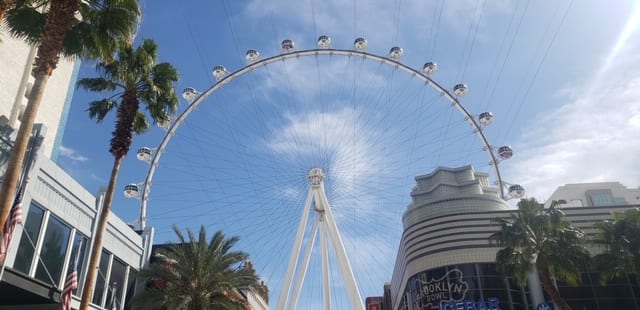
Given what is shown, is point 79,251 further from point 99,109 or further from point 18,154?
point 18,154

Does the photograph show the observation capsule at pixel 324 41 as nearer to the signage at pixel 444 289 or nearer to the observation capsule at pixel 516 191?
the observation capsule at pixel 516 191

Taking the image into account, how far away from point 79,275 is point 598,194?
117462 millimetres

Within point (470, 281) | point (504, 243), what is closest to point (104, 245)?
point (504, 243)

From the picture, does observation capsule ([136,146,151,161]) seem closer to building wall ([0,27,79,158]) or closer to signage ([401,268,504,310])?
building wall ([0,27,79,158])

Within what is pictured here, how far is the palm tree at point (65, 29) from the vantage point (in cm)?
1702

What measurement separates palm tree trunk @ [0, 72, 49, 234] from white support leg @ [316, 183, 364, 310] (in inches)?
1299

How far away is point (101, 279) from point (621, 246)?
1559 inches

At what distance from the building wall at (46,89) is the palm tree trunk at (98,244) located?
40.7 feet

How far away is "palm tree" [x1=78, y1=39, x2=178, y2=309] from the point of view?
81.3 ft

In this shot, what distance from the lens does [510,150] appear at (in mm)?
58719

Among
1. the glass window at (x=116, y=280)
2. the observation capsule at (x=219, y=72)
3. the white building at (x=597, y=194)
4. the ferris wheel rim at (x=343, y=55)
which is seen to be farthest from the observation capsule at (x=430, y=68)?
the white building at (x=597, y=194)

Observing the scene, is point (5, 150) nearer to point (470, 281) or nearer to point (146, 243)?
point (146, 243)

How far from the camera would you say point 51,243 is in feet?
84.8

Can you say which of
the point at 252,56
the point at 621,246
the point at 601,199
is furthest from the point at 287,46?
the point at 601,199
